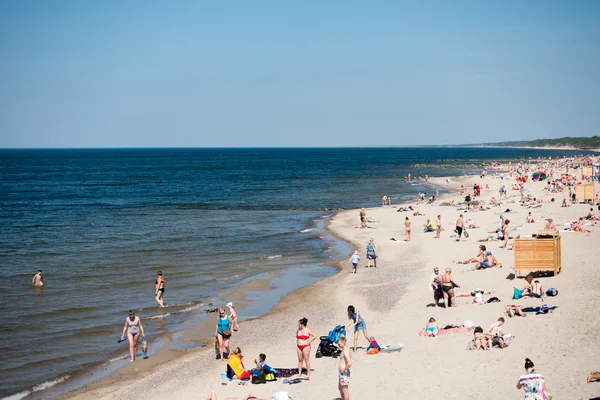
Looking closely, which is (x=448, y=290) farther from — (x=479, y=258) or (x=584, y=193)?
(x=584, y=193)

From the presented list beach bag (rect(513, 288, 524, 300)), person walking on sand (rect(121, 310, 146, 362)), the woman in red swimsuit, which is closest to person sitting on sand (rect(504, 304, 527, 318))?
beach bag (rect(513, 288, 524, 300))

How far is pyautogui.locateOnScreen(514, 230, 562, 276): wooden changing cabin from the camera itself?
19.1m

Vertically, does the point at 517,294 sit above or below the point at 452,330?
above

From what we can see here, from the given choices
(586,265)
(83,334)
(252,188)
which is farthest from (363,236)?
(252,188)

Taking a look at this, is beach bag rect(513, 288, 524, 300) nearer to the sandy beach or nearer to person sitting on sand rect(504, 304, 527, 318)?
the sandy beach

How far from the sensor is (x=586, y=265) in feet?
66.1

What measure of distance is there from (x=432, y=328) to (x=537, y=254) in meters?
5.89

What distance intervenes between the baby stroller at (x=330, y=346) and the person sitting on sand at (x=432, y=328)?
2243mm

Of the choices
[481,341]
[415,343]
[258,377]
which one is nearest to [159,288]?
[258,377]

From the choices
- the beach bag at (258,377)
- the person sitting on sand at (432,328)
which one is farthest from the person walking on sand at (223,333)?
the person sitting on sand at (432,328)

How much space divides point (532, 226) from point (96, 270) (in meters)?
20.7

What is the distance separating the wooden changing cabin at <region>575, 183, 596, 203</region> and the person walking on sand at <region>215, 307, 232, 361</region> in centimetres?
3055

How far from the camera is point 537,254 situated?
19297mm

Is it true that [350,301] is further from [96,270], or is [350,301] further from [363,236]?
[363,236]
